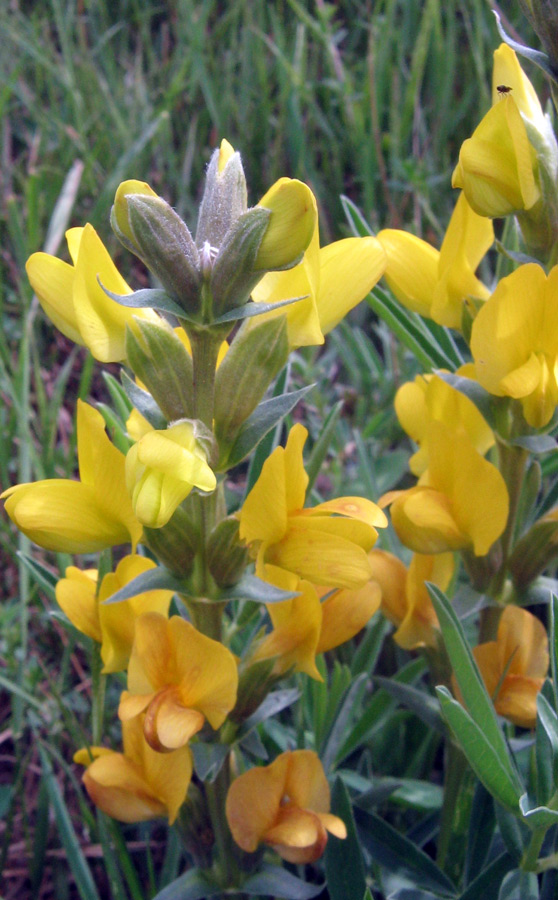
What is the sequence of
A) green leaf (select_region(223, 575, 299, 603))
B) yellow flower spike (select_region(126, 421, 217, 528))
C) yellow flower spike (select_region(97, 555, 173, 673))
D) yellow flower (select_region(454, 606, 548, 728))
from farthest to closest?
yellow flower (select_region(454, 606, 548, 728)) < yellow flower spike (select_region(97, 555, 173, 673)) < green leaf (select_region(223, 575, 299, 603)) < yellow flower spike (select_region(126, 421, 217, 528))

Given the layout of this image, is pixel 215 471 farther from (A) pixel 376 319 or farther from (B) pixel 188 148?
(B) pixel 188 148

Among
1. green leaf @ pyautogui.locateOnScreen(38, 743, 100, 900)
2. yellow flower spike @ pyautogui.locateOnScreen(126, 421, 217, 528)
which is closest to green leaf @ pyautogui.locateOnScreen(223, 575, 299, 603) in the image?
yellow flower spike @ pyautogui.locateOnScreen(126, 421, 217, 528)

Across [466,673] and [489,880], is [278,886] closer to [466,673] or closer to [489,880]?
[489,880]

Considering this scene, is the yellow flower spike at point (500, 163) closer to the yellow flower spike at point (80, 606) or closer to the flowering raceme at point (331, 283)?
the flowering raceme at point (331, 283)

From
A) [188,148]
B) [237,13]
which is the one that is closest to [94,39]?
[237,13]

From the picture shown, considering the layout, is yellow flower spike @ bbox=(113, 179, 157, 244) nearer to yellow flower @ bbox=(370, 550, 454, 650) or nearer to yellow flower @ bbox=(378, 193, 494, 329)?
yellow flower @ bbox=(378, 193, 494, 329)

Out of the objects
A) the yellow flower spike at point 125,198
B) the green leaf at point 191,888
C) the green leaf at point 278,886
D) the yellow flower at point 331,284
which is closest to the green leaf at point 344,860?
the green leaf at point 278,886
